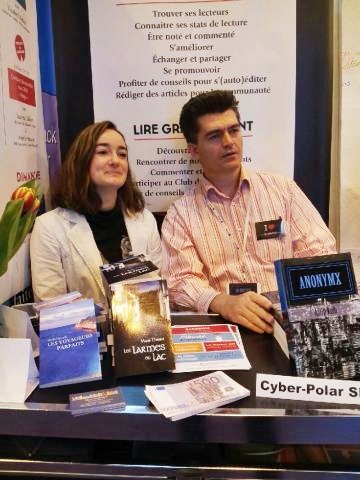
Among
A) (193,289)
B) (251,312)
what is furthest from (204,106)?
(251,312)

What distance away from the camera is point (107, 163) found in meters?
1.91

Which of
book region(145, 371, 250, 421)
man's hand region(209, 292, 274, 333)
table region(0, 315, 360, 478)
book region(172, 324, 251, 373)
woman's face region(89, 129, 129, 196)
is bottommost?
table region(0, 315, 360, 478)

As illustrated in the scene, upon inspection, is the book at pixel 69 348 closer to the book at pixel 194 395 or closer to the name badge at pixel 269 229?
the book at pixel 194 395

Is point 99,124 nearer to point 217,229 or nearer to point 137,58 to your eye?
point 137,58

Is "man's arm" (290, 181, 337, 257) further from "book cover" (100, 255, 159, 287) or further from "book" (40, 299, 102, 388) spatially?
"book" (40, 299, 102, 388)

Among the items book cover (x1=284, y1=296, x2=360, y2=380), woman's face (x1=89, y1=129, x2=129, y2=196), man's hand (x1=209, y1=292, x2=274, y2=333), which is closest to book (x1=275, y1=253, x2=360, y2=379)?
book cover (x1=284, y1=296, x2=360, y2=380)

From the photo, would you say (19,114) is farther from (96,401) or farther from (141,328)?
(96,401)

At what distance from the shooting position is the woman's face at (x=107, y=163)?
1.91 meters

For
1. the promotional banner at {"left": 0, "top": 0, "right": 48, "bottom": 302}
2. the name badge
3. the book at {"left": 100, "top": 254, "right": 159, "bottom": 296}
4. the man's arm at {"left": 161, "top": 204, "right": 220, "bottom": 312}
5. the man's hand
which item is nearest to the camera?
the book at {"left": 100, "top": 254, "right": 159, "bottom": 296}

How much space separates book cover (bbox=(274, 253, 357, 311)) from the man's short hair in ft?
3.84

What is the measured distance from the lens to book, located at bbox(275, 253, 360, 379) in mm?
904

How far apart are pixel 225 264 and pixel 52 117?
1.06 meters

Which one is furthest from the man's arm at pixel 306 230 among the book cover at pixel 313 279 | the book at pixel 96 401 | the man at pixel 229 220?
the book at pixel 96 401

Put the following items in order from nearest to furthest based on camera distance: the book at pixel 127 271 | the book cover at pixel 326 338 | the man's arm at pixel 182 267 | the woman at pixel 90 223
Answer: the book cover at pixel 326 338 < the book at pixel 127 271 < the man's arm at pixel 182 267 < the woman at pixel 90 223
